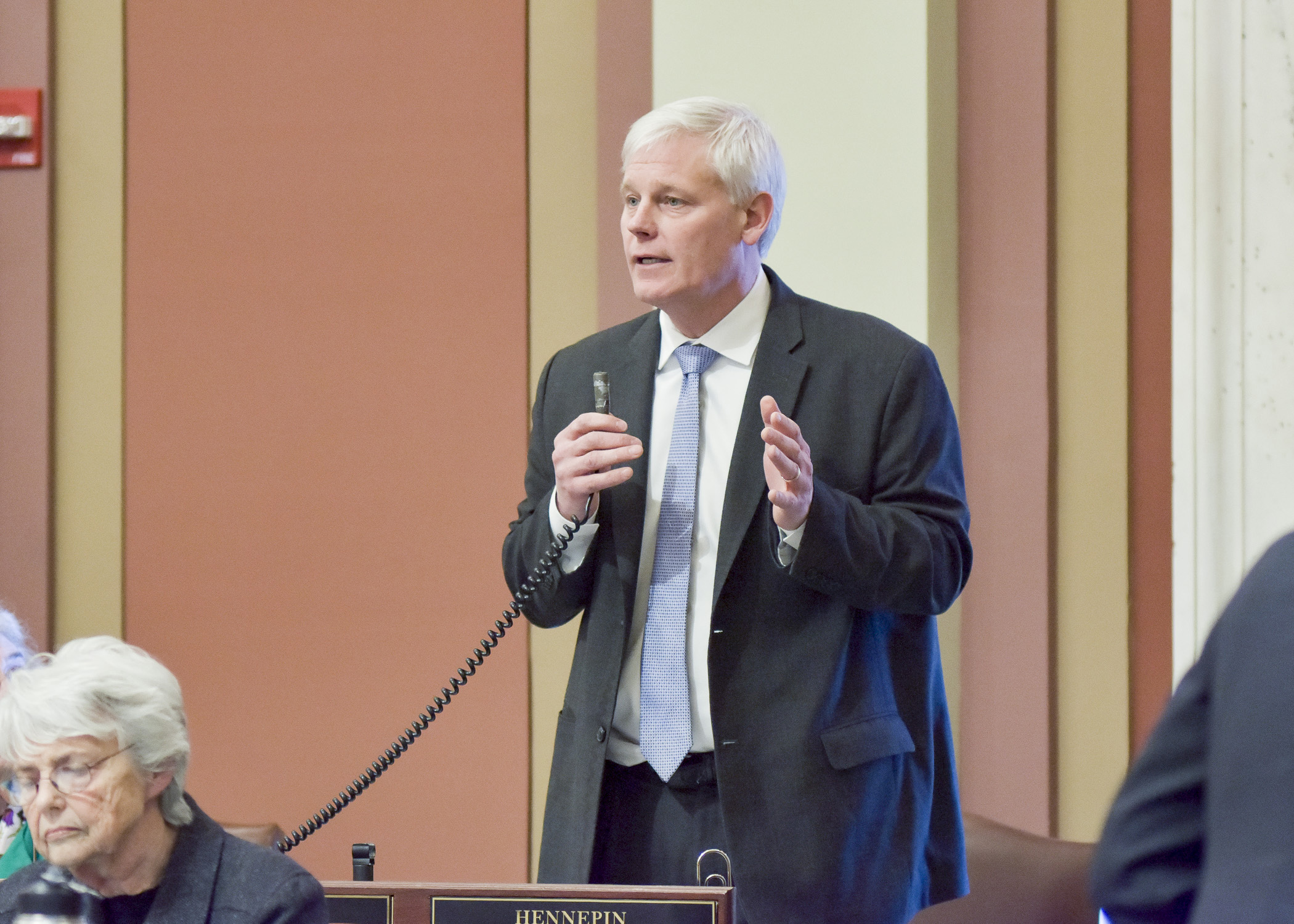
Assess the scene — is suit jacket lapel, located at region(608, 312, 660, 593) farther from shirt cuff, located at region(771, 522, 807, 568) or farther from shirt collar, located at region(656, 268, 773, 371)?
shirt cuff, located at region(771, 522, 807, 568)

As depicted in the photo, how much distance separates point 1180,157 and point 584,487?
5.79 feet

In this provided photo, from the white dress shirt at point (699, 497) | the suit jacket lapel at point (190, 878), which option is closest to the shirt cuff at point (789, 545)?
the white dress shirt at point (699, 497)

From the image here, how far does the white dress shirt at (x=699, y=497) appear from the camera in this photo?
2.21 meters

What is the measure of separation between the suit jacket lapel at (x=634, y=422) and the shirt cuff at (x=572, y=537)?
0.15 feet

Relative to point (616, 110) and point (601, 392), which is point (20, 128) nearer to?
point (616, 110)

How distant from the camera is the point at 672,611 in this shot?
7.25 feet

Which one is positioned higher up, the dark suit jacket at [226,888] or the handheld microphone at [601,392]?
the handheld microphone at [601,392]

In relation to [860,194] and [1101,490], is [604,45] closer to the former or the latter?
[860,194]

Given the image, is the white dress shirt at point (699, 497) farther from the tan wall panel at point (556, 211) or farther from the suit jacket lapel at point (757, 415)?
the tan wall panel at point (556, 211)

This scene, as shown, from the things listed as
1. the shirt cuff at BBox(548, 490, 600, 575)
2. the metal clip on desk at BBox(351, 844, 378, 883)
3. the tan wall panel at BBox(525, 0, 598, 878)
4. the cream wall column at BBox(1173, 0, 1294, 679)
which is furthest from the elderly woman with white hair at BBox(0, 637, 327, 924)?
the cream wall column at BBox(1173, 0, 1294, 679)

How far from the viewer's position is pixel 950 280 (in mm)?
3301

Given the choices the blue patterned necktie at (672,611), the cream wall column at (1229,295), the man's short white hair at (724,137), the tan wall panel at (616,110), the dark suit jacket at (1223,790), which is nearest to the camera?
the dark suit jacket at (1223,790)

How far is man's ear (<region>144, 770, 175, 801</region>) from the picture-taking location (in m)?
1.99

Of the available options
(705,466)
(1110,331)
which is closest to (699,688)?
(705,466)
